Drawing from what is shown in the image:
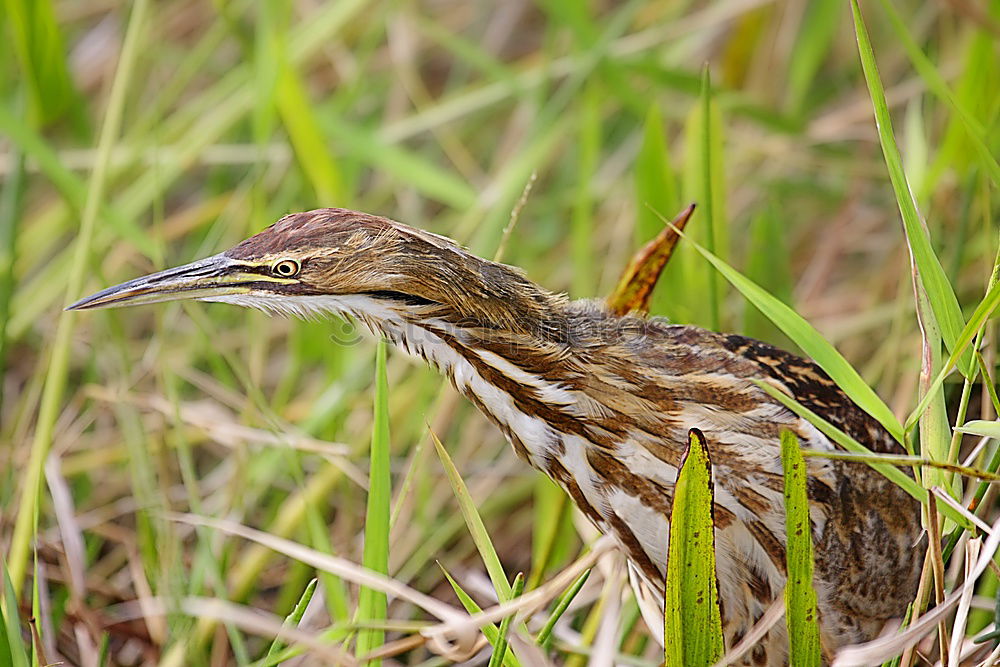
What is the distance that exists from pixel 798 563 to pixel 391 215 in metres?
1.85

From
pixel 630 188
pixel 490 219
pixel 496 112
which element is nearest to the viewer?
pixel 490 219

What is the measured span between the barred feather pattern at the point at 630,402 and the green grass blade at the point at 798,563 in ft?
0.53

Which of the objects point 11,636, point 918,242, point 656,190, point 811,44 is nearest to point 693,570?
point 918,242

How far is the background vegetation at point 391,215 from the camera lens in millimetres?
1587

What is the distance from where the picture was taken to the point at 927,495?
1.03m

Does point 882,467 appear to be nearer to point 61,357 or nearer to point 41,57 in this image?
point 61,357

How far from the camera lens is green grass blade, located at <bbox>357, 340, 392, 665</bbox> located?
45.3 inches

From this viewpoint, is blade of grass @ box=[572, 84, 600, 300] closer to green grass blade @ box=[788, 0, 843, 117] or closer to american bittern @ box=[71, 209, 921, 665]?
green grass blade @ box=[788, 0, 843, 117]

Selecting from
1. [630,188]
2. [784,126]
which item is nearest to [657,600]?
[784,126]

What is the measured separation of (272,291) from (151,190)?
1266 millimetres

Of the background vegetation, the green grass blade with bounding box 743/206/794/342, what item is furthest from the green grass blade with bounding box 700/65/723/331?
the green grass blade with bounding box 743/206/794/342

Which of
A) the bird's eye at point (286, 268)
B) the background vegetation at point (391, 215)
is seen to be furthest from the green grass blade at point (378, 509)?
the bird's eye at point (286, 268)

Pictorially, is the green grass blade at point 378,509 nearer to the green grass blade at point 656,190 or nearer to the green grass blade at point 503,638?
the green grass blade at point 503,638

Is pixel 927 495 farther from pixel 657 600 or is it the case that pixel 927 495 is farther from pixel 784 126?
pixel 784 126
